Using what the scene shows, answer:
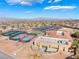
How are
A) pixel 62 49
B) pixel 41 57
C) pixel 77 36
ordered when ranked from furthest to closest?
1. pixel 77 36
2. pixel 62 49
3. pixel 41 57

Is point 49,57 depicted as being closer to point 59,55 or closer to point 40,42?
point 59,55

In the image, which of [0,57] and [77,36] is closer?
[0,57]

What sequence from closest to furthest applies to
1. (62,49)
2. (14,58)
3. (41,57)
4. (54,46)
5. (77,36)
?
(14,58) < (41,57) < (62,49) < (54,46) < (77,36)

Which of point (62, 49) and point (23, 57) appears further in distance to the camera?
point (62, 49)

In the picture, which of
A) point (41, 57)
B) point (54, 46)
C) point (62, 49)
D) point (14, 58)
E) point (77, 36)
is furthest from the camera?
point (77, 36)

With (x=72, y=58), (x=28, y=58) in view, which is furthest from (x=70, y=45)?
(x=28, y=58)

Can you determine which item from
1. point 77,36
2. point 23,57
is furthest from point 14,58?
point 77,36

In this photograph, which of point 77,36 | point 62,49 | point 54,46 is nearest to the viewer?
point 62,49

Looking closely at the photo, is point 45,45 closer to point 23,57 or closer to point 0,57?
point 23,57

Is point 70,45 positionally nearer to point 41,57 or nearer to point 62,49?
point 62,49
